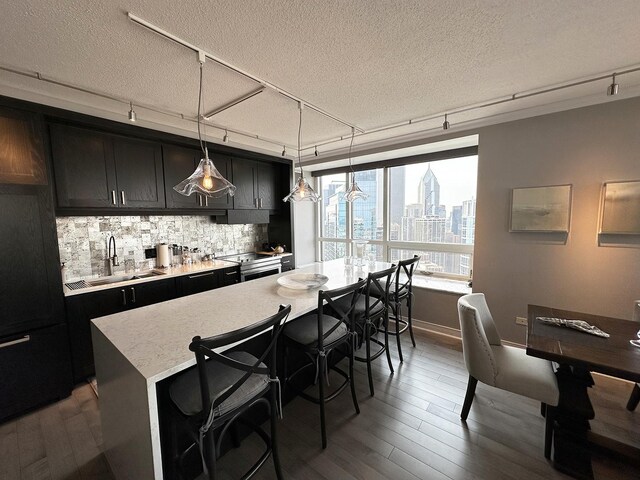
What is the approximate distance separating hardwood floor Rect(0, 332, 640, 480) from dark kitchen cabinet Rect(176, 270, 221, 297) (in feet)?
3.82

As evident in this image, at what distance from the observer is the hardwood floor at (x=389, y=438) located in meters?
1.54

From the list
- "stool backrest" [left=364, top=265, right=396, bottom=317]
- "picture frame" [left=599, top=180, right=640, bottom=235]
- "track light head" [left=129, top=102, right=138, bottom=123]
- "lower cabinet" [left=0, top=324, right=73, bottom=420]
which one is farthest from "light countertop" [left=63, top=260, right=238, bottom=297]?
"picture frame" [left=599, top=180, right=640, bottom=235]

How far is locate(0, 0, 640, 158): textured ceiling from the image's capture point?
128 cm

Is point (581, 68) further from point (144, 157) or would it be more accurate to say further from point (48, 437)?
point (48, 437)

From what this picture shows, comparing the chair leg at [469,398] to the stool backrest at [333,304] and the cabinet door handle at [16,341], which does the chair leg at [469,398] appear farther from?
the cabinet door handle at [16,341]

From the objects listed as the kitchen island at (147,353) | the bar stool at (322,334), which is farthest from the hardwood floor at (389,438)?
the kitchen island at (147,353)

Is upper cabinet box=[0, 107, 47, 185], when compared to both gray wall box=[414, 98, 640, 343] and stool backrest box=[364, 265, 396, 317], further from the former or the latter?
gray wall box=[414, 98, 640, 343]

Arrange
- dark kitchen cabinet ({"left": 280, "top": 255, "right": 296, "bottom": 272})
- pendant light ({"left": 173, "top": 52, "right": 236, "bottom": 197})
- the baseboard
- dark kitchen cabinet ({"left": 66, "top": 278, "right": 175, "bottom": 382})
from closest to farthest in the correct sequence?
pendant light ({"left": 173, "top": 52, "right": 236, "bottom": 197}) < dark kitchen cabinet ({"left": 66, "top": 278, "right": 175, "bottom": 382}) < the baseboard < dark kitchen cabinet ({"left": 280, "top": 255, "right": 296, "bottom": 272})

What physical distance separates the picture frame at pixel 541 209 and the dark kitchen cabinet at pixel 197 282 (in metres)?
3.47

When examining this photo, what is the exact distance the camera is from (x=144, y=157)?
290 cm

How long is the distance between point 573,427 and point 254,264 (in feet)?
11.0

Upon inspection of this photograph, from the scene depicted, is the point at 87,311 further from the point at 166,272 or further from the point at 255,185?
the point at 255,185

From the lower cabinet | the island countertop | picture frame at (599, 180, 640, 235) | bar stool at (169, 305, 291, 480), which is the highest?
picture frame at (599, 180, 640, 235)

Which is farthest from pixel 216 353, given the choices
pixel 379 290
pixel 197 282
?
pixel 197 282
